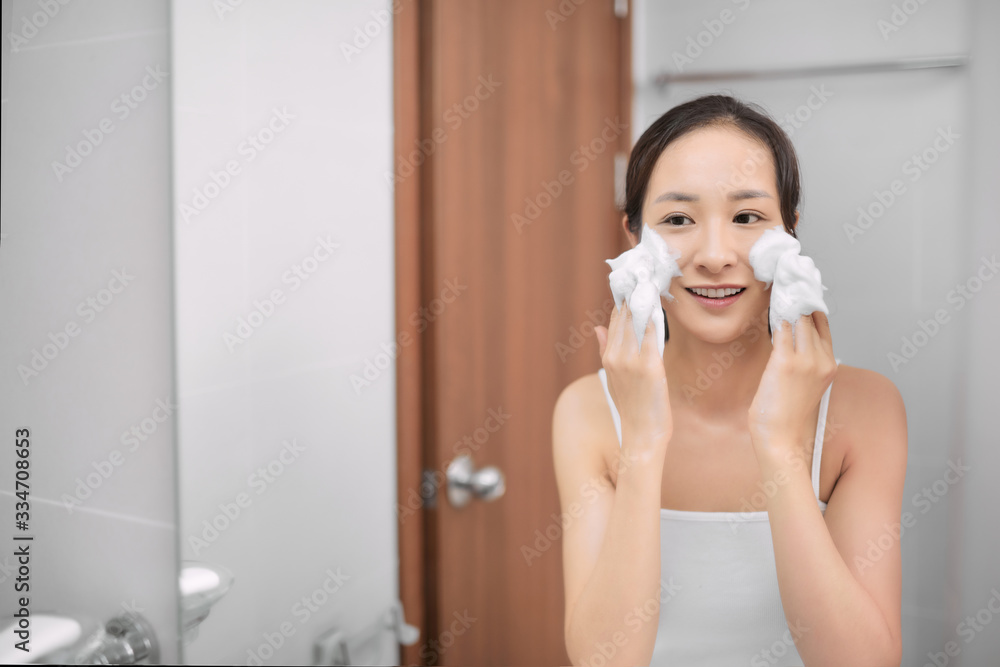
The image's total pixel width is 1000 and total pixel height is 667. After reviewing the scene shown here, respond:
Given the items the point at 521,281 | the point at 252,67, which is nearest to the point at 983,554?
the point at 521,281

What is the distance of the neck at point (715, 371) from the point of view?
0.48m

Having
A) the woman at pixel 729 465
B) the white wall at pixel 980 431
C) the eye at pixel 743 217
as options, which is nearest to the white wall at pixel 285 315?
the woman at pixel 729 465

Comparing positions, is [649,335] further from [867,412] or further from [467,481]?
[467,481]

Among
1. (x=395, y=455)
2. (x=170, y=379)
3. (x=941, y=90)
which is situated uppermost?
(x=941, y=90)

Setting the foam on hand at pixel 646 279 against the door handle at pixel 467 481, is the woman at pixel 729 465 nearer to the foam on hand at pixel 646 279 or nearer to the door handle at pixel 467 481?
the foam on hand at pixel 646 279

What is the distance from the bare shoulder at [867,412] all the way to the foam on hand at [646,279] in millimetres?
139

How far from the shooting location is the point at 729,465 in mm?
Answer: 488

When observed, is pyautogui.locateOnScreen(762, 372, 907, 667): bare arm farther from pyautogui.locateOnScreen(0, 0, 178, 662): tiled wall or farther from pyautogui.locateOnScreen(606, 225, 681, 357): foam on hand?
pyautogui.locateOnScreen(0, 0, 178, 662): tiled wall

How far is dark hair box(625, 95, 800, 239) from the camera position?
46cm

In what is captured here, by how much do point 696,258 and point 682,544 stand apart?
0.65ft

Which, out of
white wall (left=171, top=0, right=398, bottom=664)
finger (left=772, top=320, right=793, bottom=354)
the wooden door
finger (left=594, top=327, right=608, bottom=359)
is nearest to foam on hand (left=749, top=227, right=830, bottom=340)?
finger (left=772, top=320, right=793, bottom=354)

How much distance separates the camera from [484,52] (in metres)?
0.71

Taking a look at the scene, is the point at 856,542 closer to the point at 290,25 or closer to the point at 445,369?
the point at 445,369

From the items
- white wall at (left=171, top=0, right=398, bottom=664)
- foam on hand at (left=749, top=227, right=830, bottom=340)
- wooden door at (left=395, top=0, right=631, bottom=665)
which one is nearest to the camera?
foam on hand at (left=749, top=227, right=830, bottom=340)
